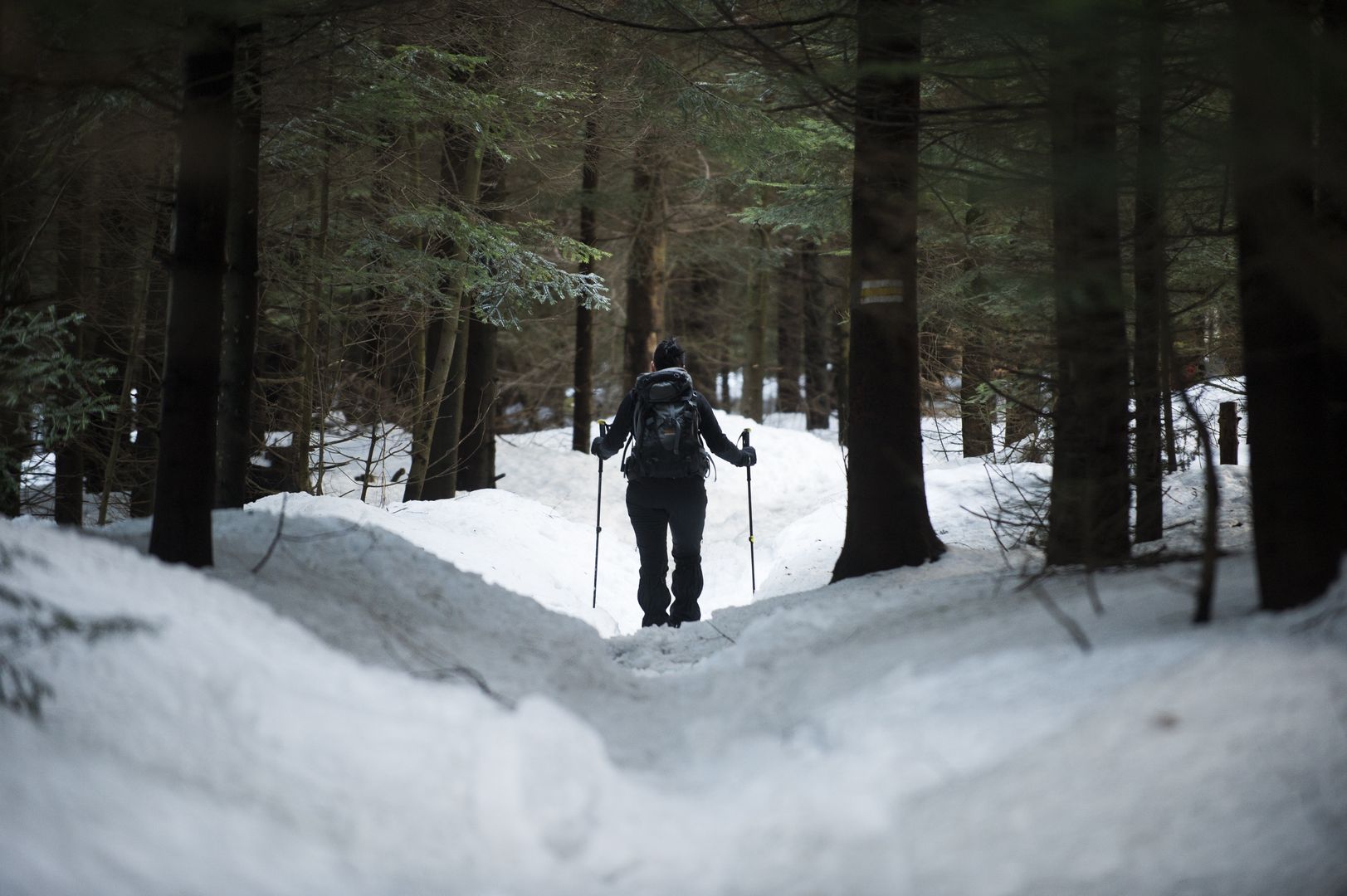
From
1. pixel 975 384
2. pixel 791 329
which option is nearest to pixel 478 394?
pixel 975 384

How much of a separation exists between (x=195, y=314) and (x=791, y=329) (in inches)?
1016

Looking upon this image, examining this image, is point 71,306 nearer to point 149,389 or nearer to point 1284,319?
point 149,389

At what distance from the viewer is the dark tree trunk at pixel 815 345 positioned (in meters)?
28.0

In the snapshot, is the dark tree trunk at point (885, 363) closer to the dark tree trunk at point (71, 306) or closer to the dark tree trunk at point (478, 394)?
the dark tree trunk at point (71, 306)

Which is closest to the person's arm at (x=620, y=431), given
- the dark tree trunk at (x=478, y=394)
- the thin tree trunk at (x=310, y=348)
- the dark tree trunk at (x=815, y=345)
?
the thin tree trunk at (x=310, y=348)

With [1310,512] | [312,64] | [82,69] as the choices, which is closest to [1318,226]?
[1310,512]

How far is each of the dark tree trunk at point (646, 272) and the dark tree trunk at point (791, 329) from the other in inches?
337

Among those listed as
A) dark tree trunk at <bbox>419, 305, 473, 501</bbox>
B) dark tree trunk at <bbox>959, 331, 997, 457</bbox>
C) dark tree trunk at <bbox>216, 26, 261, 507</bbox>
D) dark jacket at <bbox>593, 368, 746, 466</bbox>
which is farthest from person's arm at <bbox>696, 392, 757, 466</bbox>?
dark tree trunk at <bbox>419, 305, 473, 501</bbox>

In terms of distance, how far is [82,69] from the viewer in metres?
5.17

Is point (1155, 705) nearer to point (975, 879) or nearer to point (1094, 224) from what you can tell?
point (975, 879)

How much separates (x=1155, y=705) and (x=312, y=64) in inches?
291

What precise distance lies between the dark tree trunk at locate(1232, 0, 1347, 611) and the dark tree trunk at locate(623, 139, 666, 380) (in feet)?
49.2

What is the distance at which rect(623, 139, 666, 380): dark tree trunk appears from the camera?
18.7 metres

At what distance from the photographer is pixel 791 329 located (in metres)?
30.0
